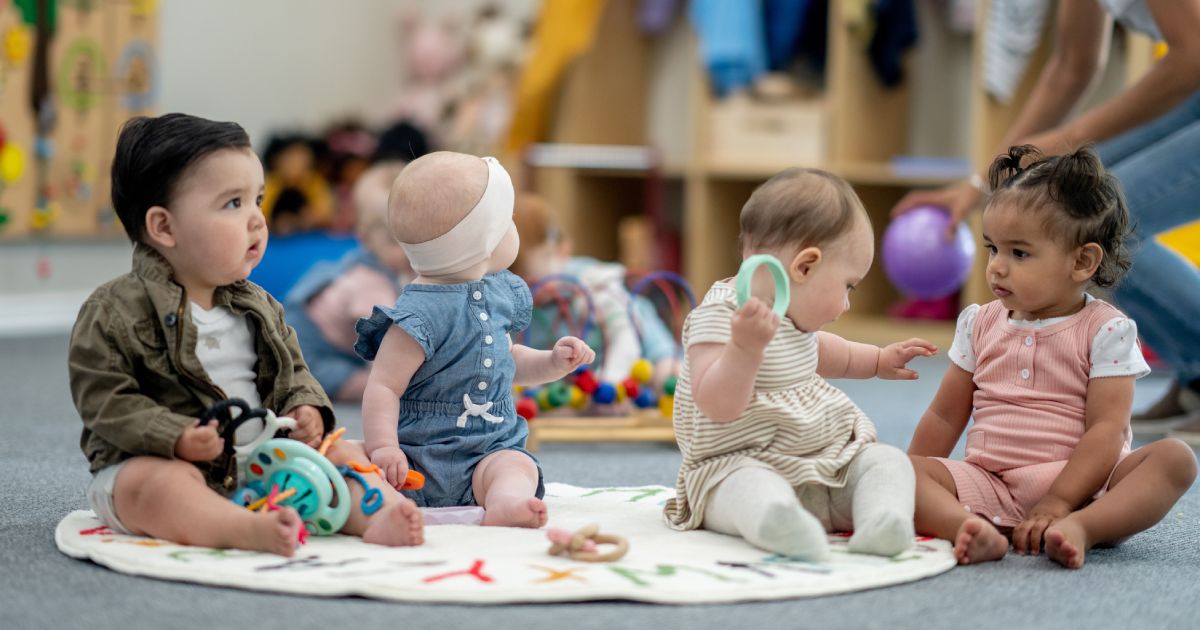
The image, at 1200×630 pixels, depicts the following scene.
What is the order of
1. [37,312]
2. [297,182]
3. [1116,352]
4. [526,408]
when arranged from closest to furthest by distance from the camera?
[1116,352], [526,408], [37,312], [297,182]

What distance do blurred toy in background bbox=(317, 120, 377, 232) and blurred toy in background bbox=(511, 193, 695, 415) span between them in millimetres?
1748

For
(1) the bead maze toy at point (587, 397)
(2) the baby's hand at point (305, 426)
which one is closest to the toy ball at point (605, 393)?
(1) the bead maze toy at point (587, 397)

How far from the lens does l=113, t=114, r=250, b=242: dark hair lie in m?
1.54

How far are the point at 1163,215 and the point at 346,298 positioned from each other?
5.27ft

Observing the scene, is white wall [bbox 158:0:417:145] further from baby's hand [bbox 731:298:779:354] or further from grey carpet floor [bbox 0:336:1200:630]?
baby's hand [bbox 731:298:779:354]

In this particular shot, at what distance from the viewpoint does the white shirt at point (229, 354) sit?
1563 mm

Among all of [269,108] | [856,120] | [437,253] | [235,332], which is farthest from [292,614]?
[269,108]

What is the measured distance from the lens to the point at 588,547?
144 centimetres

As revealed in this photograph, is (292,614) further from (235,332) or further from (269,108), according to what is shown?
(269,108)

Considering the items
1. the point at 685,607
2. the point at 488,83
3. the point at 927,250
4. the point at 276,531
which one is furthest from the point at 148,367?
the point at 488,83

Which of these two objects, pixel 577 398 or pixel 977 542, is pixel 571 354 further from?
pixel 577 398

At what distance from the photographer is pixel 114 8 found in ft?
13.9

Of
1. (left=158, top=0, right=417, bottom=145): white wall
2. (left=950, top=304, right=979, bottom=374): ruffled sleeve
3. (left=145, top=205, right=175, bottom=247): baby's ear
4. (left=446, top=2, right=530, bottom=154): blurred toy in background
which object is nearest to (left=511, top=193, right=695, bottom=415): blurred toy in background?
(left=950, top=304, right=979, bottom=374): ruffled sleeve

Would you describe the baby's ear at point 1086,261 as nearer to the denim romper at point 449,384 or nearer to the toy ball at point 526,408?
the denim romper at point 449,384
